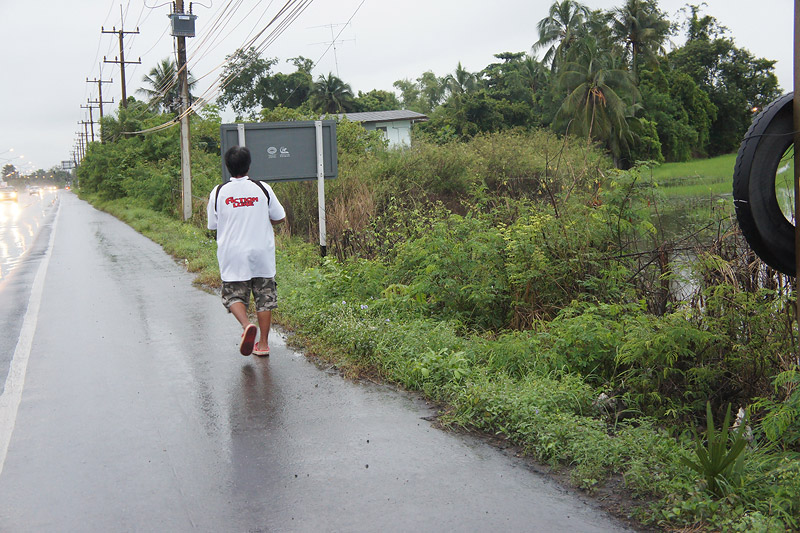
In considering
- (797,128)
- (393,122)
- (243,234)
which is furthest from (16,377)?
(393,122)

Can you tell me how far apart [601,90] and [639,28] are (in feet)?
66.3

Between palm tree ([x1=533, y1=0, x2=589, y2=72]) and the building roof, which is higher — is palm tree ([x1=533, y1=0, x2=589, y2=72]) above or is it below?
above

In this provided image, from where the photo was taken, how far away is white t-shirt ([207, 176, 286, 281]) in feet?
22.9

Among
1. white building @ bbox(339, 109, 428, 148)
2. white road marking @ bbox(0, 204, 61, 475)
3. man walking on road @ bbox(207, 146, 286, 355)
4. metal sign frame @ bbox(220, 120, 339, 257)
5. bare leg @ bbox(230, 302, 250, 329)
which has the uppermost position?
white building @ bbox(339, 109, 428, 148)

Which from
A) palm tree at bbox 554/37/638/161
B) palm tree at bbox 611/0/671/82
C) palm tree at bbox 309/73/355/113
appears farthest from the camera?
palm tree at bbox 309/73/355/113

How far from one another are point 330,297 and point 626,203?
3717mm

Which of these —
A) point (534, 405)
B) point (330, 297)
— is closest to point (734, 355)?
point (534, 405)

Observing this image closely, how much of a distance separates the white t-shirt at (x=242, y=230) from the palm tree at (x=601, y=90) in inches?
1372

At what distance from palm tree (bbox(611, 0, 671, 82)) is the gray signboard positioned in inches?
1965

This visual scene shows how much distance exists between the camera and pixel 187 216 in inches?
1000

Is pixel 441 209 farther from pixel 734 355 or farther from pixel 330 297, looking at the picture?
pixel 734 355

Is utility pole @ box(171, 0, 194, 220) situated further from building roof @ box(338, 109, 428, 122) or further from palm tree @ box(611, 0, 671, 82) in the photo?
palm tree @ box(611, 0, 671, 82)

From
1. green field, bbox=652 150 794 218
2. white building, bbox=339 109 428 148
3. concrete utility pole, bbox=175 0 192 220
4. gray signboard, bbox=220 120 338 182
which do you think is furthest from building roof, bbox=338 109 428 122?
gray signboard, bbox=220 120 338 182

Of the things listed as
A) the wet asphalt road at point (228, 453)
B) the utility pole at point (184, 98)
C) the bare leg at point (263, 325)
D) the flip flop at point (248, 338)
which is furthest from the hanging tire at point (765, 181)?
the utility pole at point (184, 98)
